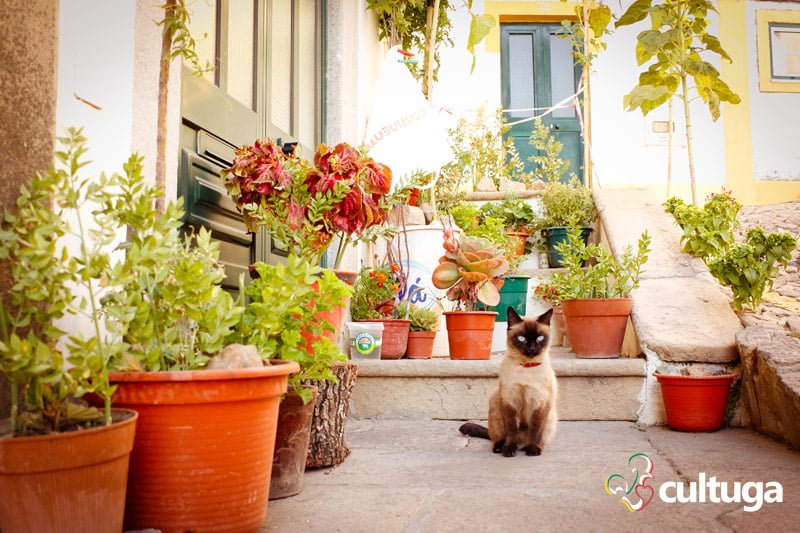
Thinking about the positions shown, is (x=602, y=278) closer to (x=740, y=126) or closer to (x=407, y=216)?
(x=407, y=216)

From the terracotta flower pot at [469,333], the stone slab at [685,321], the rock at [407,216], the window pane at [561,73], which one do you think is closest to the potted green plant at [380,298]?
the terracotta flower pot at [469,333]

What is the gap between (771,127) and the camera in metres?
7.21

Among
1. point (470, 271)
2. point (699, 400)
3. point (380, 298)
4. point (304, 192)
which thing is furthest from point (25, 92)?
point (699, 400)

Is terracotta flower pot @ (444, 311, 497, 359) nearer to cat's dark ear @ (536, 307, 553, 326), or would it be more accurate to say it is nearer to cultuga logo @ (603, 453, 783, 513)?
cat's dark ear @ (536, 307, 553, 326)

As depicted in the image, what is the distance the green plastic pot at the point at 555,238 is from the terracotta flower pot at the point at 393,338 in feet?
6.29

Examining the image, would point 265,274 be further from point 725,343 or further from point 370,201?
point 725,343

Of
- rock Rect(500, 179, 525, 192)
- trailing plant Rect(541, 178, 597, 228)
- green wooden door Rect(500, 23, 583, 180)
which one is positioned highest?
green wooden door Rect(500, 23, 583, 180)

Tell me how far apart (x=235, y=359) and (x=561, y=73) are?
6.96 m

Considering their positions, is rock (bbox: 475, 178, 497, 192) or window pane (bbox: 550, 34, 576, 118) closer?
rock (bbox: 475, 178, 497, 192)

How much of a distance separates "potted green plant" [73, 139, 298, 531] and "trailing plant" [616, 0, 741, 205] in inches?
148

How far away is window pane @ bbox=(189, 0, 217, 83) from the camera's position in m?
2.38

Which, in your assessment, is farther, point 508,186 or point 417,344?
point 508,186

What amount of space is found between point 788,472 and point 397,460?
1208 millimetres

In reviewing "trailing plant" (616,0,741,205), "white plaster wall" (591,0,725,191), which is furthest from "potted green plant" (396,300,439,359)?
"white plaster wall" (591,0,725,191)
